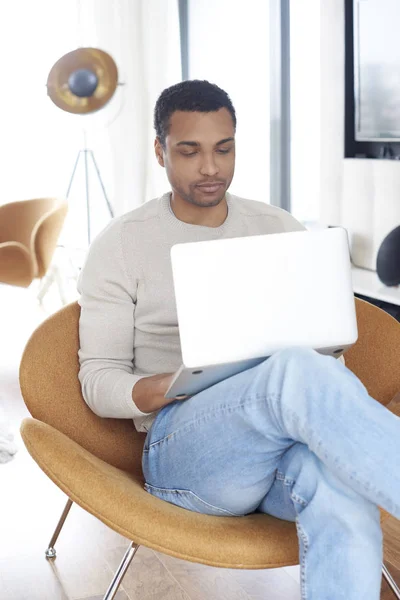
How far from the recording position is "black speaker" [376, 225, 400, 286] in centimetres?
395

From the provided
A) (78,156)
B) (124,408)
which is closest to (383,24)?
(78,156)

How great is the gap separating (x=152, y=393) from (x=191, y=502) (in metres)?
0.20

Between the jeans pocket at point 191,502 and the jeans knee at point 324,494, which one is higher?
the jeans knee at point 324,494

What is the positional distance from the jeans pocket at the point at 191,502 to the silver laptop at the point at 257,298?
22 centimetres

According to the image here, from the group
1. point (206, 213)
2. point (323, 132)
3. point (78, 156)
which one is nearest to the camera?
point (206, 213)

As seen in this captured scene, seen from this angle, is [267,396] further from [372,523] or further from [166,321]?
[166,321]

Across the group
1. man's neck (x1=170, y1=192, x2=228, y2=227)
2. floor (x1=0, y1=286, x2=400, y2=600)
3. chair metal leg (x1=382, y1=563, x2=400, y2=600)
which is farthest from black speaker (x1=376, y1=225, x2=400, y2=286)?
chair metal leg (x1=382, y1=563, x2=400, y2=600)


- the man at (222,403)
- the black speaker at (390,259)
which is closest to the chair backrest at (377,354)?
the man at (222,403)

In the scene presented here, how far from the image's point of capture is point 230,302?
133 cm

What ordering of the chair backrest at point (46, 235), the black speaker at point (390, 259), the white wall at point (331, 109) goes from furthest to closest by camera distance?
the chair backrest at point (46, 235)
the white wall at point (331, 109)
the black speaker at point (390, 259)

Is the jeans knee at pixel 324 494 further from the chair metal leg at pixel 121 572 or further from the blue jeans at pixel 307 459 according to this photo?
the chair metal leg at pixel 121 572

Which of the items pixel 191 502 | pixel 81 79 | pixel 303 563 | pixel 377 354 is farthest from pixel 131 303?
pixel 81 79

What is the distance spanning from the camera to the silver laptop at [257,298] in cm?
132

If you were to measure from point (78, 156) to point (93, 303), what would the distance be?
4245mm
